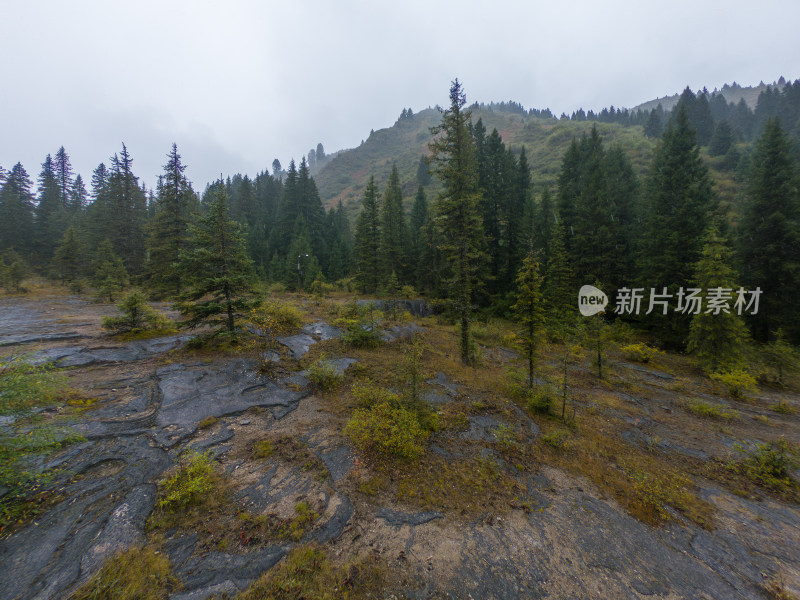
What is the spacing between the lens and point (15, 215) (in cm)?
4019

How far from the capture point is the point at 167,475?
222 inches

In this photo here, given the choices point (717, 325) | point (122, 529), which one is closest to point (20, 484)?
point (122, 529)

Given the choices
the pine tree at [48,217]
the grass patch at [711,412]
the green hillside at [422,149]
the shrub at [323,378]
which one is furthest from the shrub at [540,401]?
the pine tree at [48,217]

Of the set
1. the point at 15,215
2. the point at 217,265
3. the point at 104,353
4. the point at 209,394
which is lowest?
the point at 209,394

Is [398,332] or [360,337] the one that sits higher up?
[360,337]

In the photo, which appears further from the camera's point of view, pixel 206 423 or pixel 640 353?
pixel 640 353

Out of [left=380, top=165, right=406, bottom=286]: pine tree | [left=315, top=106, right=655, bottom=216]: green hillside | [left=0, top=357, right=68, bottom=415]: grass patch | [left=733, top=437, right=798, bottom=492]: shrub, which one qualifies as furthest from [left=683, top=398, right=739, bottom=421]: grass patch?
[left=315, top=106, right=655, bottom=216]: green hillside

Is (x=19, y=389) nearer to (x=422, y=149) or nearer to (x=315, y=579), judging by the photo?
(x=315, y=579)

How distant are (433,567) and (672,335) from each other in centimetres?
2673

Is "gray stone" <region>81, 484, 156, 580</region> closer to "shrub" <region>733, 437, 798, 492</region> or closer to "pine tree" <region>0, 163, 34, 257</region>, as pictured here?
"shrub" <region>733, 437, 798, 492</region>

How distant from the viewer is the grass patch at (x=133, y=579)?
3.58 m

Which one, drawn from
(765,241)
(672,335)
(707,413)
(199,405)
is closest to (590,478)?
(707,413)

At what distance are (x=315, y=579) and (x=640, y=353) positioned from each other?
71.7 feet

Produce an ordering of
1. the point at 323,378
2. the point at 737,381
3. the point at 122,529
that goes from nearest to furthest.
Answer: the point at 122,529
the point at 323,378
the point at 737,381
